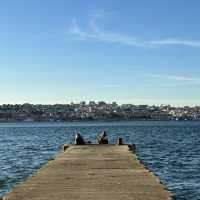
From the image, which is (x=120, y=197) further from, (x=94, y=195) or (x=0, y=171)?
(x=0, y=171)

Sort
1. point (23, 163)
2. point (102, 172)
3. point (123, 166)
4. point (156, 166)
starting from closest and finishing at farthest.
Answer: point (102, 172)
point (123, 166)
point (156, 166)
point (23, 163)

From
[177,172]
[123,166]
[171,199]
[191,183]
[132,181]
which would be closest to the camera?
[171,199]

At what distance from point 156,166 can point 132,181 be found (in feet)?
63.8

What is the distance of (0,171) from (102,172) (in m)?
15.0

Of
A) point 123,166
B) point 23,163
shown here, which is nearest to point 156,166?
point 23,163

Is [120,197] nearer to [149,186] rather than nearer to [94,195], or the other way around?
[94,195]

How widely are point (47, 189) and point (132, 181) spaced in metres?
2.27

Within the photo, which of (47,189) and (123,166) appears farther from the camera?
(123,166)

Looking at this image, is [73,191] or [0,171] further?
[0,171]

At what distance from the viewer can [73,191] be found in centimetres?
1200

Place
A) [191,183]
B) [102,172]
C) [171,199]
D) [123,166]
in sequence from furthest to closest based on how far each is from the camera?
[191,183] < [123,166] < [102,172] < [171,199]

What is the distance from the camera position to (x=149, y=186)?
12.5 meters

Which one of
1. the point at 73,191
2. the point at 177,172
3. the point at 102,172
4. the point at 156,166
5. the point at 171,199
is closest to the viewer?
the point at 171,199

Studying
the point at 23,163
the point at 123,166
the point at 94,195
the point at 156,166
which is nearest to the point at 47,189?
the point at 94,195
